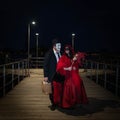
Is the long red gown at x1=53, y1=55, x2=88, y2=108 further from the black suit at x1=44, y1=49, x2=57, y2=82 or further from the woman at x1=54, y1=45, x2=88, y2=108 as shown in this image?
the black suit at x1=44, y1=49, x2=57, y2=82

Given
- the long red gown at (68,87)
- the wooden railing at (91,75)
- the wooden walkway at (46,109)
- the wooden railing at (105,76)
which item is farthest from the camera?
the wooden railing at (91,75)

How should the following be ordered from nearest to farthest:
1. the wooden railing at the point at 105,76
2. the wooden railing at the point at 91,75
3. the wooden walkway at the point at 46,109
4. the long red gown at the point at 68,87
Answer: the wooden walkway at the point at 46,109, the long red gown at the point at 68,87, the wooden railing at the point at 105,76, the wooden railing at the point at 91,75

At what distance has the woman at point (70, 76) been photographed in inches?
370

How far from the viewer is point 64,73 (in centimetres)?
951

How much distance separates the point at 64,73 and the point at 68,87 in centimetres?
34

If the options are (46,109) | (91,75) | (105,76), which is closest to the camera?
(46,109)

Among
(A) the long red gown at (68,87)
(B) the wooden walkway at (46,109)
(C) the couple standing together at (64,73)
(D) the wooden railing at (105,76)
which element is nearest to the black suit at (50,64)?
(C) the couple standing together at (64,73)

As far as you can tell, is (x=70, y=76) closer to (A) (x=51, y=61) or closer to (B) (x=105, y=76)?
(A) (x=51, y=61)

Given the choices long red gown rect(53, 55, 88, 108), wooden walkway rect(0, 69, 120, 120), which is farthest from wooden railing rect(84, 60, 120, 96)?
long red gown rect(53, 55, 88, 108)

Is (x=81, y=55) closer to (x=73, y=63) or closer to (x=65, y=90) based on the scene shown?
(x=73, y=63)

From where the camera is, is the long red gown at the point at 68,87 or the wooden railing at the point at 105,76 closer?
the long red gown at the point at 68,87

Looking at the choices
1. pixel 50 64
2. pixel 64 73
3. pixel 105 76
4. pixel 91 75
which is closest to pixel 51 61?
pixel 50 64

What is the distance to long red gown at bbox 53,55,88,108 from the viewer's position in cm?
939

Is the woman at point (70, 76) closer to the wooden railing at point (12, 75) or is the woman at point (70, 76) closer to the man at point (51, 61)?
the man at point (51, 61)
